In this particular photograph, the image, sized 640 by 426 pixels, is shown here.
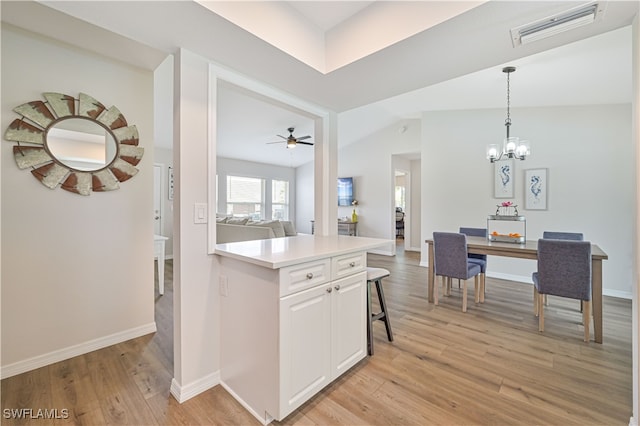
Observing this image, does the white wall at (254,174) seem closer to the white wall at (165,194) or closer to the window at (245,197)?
the window at (245,197)

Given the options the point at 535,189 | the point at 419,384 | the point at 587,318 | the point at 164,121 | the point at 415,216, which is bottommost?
the point at 419,384

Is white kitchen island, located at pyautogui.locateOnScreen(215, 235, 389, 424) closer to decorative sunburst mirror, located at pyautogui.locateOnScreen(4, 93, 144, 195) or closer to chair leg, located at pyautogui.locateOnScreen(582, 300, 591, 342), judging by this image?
decorative sunburst mirror, located at pyautogui.locateOnScreen(4, 93, 144, 195)

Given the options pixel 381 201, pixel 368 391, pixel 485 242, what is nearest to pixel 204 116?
pixel 368 391

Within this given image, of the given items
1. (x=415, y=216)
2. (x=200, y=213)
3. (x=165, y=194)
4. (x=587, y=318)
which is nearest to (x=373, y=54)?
(x=200, y=213)

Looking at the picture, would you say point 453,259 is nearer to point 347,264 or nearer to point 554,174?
point 347,264

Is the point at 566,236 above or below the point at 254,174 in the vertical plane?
below

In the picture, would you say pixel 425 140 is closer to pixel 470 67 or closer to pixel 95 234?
pixel 470 67

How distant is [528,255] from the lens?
289cm

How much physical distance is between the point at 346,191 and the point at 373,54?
5.65m

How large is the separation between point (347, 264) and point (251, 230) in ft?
9.08

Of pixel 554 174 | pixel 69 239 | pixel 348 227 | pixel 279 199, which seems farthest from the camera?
pixel 279 199

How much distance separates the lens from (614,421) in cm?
154

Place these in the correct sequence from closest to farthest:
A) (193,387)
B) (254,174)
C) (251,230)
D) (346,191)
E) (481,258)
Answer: (193,387)
(481,258)
(251,230)
(346,191)
(254,174)

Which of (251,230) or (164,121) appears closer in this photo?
(251,230)
